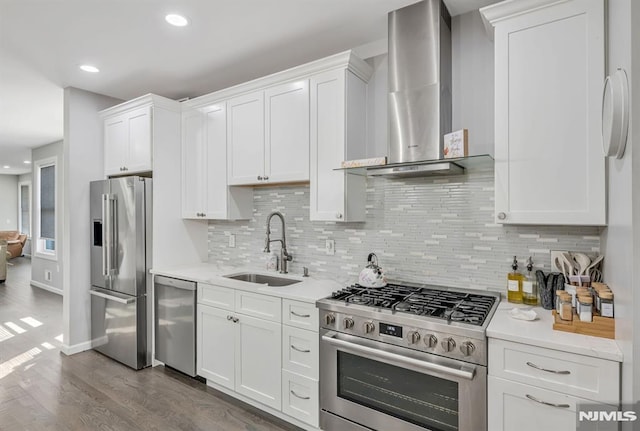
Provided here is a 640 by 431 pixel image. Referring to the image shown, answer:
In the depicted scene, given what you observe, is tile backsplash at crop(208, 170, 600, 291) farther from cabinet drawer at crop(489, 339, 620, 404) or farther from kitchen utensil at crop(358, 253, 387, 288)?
cabinet drawer at crop(489, 339, 620, 404)

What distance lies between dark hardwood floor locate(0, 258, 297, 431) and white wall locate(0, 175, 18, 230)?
8958 mm

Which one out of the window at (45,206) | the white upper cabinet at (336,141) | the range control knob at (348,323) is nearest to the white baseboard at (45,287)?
the window at (45,206)

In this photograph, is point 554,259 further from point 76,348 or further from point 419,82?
point 76,348

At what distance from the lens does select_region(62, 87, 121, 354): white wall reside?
3.60 meters

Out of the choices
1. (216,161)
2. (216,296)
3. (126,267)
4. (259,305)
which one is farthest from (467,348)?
(126,267)

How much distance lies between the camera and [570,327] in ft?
5.24

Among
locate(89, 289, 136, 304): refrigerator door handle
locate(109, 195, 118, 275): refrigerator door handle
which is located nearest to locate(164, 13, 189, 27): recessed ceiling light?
locate(109, 195, 118, 275): refrigerator door handle

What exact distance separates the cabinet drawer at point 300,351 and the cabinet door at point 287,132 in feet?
3.63

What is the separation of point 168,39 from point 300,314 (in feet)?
7.27

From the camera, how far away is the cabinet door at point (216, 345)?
271cm

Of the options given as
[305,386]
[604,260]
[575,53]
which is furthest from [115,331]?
[575,53]

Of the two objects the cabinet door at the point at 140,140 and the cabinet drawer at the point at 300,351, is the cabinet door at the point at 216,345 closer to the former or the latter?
the cabinet drawer at the point at 300,351

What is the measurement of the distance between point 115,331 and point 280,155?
2397mm

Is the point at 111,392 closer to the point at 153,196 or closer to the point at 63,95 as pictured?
the point at 153,196
